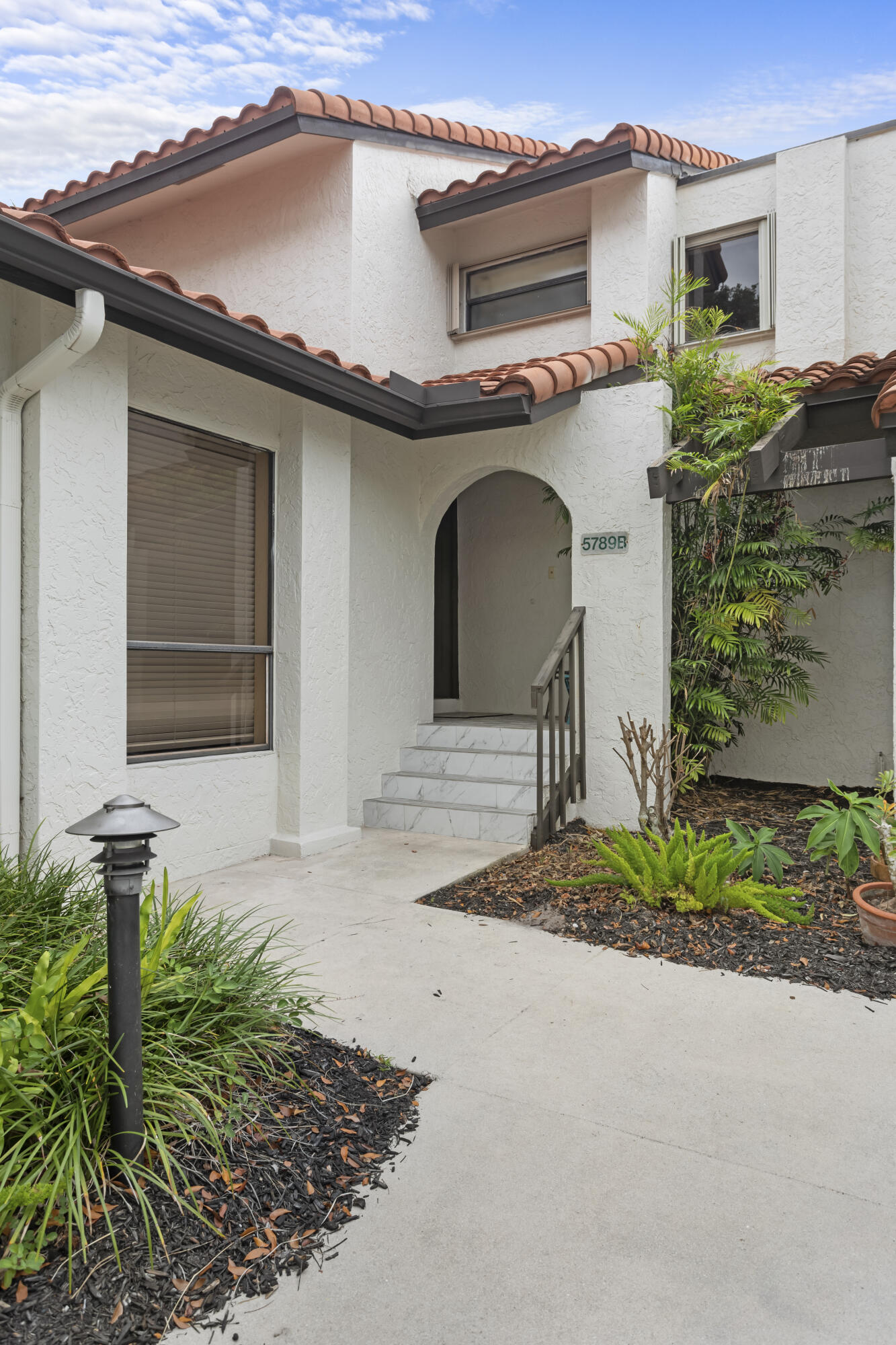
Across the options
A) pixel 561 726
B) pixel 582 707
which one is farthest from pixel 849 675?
pixel 561 726

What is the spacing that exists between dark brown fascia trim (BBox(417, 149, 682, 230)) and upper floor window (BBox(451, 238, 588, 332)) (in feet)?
1.79

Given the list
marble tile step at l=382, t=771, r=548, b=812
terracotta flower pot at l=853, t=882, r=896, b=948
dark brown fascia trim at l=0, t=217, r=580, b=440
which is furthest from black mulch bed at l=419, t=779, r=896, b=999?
dark brown fascia trim at l=0, t=217, r=580, b=440

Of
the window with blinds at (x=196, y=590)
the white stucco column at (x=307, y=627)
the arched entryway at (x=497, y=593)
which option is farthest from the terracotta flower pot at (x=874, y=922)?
the arched entryway at (x=497, y=593)

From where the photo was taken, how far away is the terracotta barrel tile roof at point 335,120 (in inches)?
253

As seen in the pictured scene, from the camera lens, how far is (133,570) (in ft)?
15.3

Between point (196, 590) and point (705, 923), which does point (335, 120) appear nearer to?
point (196, 590)

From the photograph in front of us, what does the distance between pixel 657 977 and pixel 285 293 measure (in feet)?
20.3

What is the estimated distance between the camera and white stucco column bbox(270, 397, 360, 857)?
546 cm

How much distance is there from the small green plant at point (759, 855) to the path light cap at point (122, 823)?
122 inches

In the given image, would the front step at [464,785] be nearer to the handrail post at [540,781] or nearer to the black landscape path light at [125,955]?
the handrail post at [540,781]

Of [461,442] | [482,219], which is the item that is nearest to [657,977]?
[461,442]

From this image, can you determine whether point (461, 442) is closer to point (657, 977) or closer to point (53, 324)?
point (53, 324)

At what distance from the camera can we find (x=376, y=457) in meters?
6.40

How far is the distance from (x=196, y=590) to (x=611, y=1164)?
12.8ft
